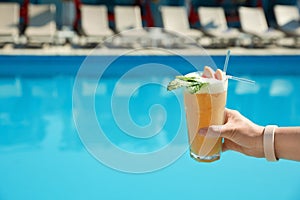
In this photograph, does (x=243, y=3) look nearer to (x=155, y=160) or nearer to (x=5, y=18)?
(x=5, y=18)

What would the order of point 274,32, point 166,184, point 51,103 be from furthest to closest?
point 274,32
point 51,103
point 166,184

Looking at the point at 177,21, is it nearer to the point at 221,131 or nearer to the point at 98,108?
the point at 98,108

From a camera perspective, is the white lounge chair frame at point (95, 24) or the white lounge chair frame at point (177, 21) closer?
the white lounge chair frame at point (95, 24)

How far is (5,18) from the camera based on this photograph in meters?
8.45

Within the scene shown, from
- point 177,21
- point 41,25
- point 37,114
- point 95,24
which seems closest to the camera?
point 37,114

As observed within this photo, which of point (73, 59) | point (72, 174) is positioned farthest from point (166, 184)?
point (73, 59)

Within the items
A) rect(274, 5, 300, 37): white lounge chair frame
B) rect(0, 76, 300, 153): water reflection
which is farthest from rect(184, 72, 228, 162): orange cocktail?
rect(274, 5, 300, 37): white lounge chair frame

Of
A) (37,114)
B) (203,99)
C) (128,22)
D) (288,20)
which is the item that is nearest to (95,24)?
(128,22)

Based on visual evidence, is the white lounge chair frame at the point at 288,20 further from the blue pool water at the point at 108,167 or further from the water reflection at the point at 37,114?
the water reflection at the point at 37,114

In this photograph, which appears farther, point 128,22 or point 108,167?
point 128,22

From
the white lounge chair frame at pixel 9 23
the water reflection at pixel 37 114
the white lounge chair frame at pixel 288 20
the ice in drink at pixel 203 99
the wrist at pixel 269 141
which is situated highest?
the ice in drink at pixel 203 99

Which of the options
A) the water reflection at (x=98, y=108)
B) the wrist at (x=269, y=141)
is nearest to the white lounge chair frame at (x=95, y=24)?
the water reflection at (x=98, y=108)

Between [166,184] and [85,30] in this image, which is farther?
[85,30]

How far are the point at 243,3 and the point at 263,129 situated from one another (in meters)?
9.84
